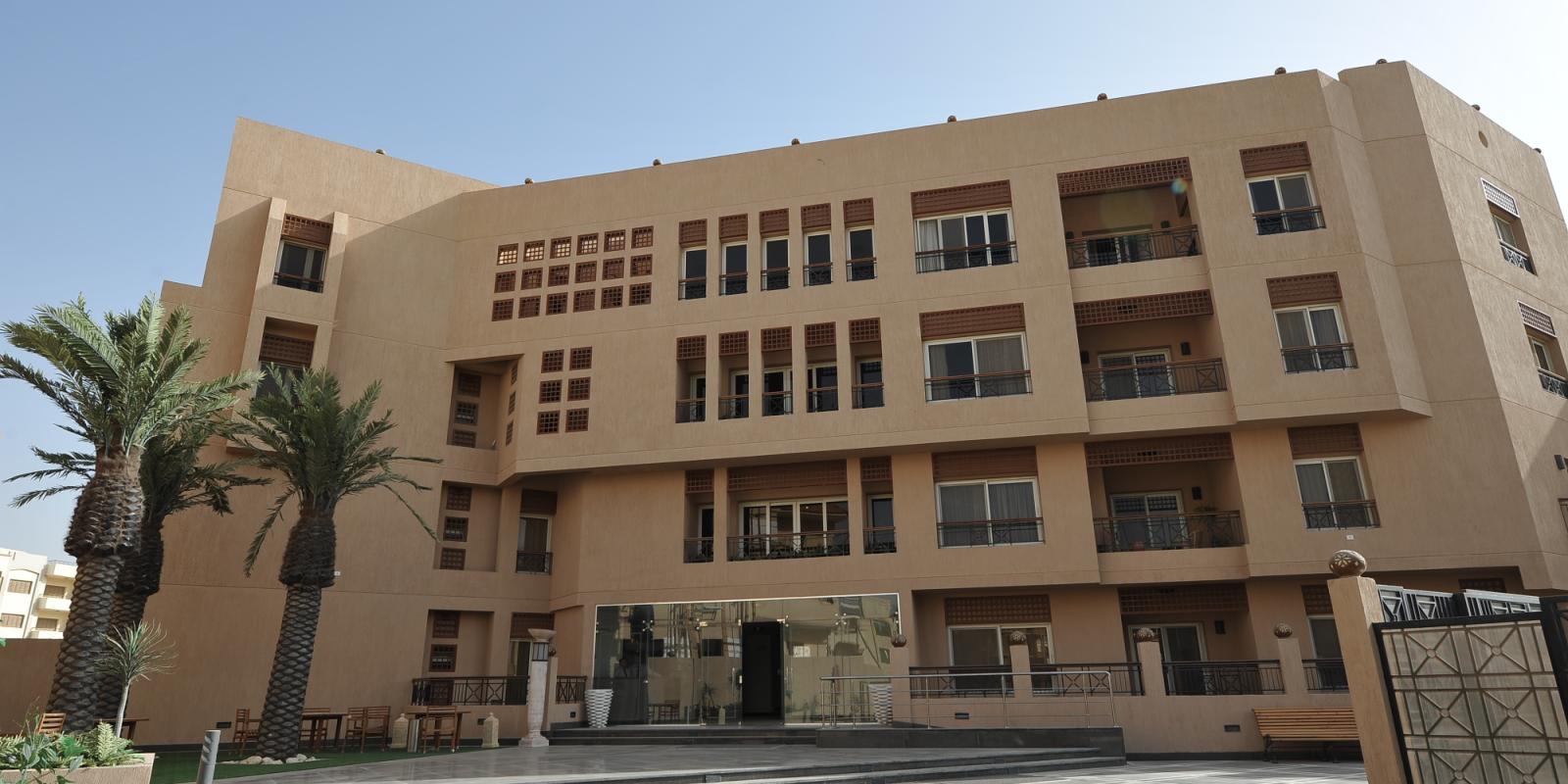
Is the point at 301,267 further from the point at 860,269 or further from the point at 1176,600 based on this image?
the point at 1176,600

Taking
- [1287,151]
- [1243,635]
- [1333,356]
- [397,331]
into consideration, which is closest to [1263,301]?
[1333,356]

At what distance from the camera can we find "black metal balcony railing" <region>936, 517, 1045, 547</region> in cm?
1998

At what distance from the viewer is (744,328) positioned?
22.4 meters

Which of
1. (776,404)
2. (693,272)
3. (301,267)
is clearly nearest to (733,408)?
(776,404)

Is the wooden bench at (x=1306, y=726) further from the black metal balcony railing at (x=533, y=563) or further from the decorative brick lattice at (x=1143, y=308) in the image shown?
the black metal balcony railing at (x=533, y=563)

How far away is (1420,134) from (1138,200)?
19.4 feet

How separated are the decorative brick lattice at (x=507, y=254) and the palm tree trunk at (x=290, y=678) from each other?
10295 millimetres

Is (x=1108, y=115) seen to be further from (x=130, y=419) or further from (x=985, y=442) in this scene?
(x=130, y=419)

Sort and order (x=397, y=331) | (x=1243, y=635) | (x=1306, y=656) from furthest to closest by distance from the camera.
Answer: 1. (x=397, y=331)
2. (x=1243, y=635)
3. (x=1306, y=656)

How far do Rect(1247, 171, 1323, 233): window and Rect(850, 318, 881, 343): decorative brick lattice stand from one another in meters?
8.56

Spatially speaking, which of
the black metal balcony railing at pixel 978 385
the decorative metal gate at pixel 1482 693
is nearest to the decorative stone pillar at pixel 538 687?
the black metal balcony railing at pixel 978 385

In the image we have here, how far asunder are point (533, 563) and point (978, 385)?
1205cm

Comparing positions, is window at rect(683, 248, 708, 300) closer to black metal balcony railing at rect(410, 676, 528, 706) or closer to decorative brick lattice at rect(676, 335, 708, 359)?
decorative brick lattice at rect(676, 335, 708, 359)

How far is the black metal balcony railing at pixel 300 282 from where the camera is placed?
74.0 ft
